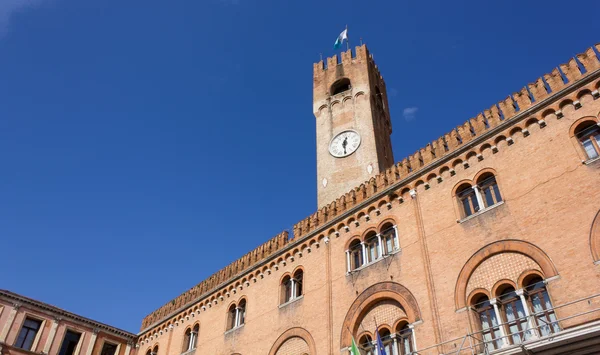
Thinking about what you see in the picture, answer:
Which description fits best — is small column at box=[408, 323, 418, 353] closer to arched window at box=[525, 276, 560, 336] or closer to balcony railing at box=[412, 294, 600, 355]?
balcony railing at box=[412, 294, 600, 355]

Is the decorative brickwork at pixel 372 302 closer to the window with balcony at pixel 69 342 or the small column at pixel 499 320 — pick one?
the small column at pixel 499 320

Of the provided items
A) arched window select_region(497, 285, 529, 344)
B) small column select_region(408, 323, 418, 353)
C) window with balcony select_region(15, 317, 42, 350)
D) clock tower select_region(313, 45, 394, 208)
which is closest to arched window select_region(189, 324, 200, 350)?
window with balcony select_region(15, 317, 42, 350)

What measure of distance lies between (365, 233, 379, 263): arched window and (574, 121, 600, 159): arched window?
273 inches

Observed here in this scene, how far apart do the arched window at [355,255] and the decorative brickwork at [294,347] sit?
3228 mm

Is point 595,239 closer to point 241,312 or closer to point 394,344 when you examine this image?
point 394,344

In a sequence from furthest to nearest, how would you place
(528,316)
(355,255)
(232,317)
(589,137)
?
(232,317)
(355,255)
(589,137)
(528,316)

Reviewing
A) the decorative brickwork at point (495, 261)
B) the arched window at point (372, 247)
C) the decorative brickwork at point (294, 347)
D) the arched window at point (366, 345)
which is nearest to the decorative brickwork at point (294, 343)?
the decorative brickwork at point (294, 347)

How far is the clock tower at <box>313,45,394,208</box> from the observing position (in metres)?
24.6

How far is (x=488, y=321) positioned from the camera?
12.1 m

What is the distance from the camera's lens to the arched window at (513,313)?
445 inches

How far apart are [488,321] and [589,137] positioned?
5.62 metres

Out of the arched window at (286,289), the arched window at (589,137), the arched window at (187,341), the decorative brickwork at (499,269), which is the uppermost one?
the arched window at (589,137)

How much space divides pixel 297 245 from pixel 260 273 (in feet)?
8.04

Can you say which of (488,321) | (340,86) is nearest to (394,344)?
(488,321)
